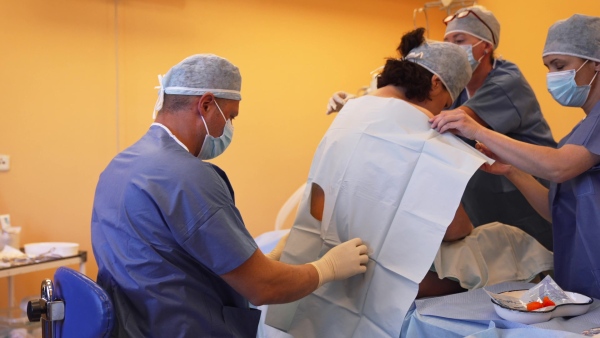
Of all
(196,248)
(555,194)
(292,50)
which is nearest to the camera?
(196,248)

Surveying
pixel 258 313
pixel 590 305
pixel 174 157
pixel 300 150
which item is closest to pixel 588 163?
pixel 590 305

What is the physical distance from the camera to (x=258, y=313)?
5.25ft

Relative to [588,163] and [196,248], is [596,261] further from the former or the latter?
[196,248]

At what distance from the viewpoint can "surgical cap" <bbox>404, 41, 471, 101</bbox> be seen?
1854 millimetres

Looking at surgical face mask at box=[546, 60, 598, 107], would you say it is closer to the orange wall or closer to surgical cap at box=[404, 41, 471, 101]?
surgical cap at box=[404, 41, 471, 101]

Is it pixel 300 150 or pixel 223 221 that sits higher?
pixel 223 221

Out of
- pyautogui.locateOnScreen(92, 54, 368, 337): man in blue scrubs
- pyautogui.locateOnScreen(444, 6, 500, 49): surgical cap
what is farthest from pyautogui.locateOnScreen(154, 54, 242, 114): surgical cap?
pyautogui.locateOnScreen(444, 6, 500, 49): surgical cap

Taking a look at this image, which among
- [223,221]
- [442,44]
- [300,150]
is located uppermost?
[442,44]

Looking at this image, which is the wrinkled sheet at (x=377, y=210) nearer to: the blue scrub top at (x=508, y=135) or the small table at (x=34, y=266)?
the blue scrub top at (x=508, y=135)

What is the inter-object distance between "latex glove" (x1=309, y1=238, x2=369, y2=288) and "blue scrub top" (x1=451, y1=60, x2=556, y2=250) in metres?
0.73

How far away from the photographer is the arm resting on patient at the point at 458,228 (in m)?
1.73

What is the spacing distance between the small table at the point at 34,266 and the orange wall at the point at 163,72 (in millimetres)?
246

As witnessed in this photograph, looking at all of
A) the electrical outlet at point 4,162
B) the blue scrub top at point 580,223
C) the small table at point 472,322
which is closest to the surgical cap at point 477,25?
the blue scrub top at point 580,223

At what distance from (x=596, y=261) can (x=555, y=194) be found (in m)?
0.23
